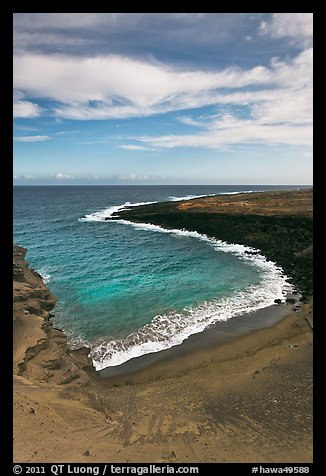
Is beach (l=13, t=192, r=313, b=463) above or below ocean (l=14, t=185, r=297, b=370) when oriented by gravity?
below

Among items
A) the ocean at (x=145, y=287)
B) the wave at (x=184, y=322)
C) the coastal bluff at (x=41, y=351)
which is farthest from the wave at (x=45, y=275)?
the wave at (x=184, y=322)

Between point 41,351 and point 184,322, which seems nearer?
point 41,351

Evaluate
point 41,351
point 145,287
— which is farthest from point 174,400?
point 145,287

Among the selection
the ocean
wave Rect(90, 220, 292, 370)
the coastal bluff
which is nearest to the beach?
the coastal bluff

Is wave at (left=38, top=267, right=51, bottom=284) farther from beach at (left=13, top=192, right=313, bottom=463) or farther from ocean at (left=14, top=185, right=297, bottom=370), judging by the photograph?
beach at (left=13, top=192, right=313, bottom=463)

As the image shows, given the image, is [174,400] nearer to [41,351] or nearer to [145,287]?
[41,351]

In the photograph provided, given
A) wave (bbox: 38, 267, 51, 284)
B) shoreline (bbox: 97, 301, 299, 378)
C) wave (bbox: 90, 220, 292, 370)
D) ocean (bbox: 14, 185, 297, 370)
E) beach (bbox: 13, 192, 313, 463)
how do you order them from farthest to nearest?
wave (bbox: 38, 267, 51, 284) < ocean (bbox: 14, 185, 297, 370) < wave (bbox: 90, 220, 292, 370) < shoreline (bbox: 97, 301, 299, 378) < beach (bbox: 13, 192, 313, 463)
